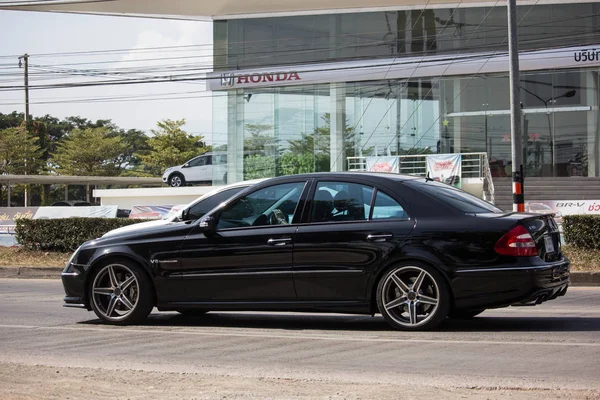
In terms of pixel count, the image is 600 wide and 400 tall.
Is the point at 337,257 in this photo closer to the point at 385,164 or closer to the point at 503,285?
the point at 503,285

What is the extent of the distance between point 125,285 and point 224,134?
31648 millimetres

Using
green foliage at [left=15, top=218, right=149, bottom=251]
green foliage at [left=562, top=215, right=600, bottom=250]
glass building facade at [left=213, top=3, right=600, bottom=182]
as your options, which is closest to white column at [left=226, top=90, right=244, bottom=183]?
glass building facade at [left=213, top=3, right=600, bottom=182]

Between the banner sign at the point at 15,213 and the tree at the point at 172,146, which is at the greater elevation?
the tree at the point at 172,146

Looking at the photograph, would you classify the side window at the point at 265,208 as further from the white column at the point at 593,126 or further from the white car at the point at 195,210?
the white column at the point at 593,126

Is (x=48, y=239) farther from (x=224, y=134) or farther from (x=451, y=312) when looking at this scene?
(x=224, y=134)

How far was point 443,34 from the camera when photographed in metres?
Answer: 36.9

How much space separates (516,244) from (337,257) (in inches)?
65.7

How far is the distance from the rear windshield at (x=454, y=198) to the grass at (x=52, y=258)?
8.21 meters

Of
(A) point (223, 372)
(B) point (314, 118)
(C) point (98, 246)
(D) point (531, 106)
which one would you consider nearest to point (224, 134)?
(B) point (314, 118)

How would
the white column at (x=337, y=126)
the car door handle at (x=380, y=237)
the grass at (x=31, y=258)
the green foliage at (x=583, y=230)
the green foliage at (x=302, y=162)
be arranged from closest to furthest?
1. the car door handle at (x=380, y=237)
2. the green foliage at (x=583, y=230)
3. the grass at (x=31, y=258)
4. the white column at (x=337, y=126)
5. the green foliage at (x=302, y=162)

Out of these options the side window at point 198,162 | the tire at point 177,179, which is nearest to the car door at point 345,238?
the side window at point 198,162

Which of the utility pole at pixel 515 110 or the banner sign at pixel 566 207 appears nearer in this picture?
the utility pole at pixel 515 110

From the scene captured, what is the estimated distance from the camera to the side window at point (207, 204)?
359 inches

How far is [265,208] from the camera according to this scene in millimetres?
8633
